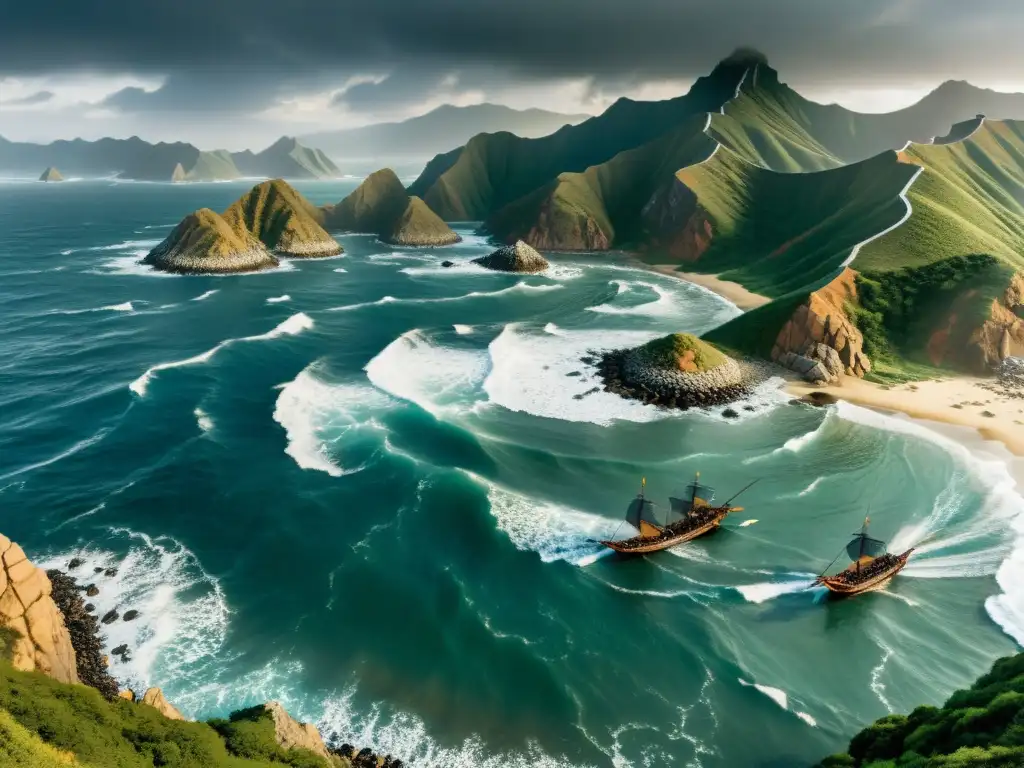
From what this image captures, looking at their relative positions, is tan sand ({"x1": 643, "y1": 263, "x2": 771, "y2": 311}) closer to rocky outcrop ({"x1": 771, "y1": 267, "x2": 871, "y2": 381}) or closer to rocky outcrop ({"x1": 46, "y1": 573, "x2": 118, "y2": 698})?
rocky outcrop ({"x1": 771, "y1": 267, "x2": 871, "y2": 381})

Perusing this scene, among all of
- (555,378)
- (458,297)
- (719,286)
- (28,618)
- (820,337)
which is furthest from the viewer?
(719,286)

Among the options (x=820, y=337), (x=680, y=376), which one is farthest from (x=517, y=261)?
(x=680, y=376)

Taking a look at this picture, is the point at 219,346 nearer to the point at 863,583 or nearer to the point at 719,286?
the point at 863,583

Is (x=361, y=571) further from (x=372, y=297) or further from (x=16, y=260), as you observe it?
(x=16, y=260)

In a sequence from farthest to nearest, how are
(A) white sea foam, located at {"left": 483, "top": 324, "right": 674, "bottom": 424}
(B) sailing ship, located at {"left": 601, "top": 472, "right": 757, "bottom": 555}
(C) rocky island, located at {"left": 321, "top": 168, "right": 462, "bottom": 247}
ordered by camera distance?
(C) rocky island, located at {"left": 321, "top": 168, "right": 462, "bottom": 247}, (A) white sea foam, located at {"left": 483, "top": 324, "right": 674, "bottom": 424}, (B) sailing ship, located at {"left": 601, "top": 472, "right": 757, "bottom": 555}

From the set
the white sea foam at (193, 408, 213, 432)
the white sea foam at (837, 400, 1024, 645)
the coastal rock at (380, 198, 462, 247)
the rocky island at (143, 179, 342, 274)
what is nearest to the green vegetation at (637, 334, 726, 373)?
the white sea foam at (837, 400, 1024, 645)

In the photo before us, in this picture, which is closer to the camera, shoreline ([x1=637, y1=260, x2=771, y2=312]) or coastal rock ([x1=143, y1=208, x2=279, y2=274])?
shoreline ([x1=637, y1=260, x2=771, y2=312])

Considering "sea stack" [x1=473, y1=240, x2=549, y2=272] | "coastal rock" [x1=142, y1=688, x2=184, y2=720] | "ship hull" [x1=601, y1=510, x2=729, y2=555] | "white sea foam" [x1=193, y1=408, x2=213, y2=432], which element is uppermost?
"sea stack" [x1=473, y1=240, x2=549, y2=272]
